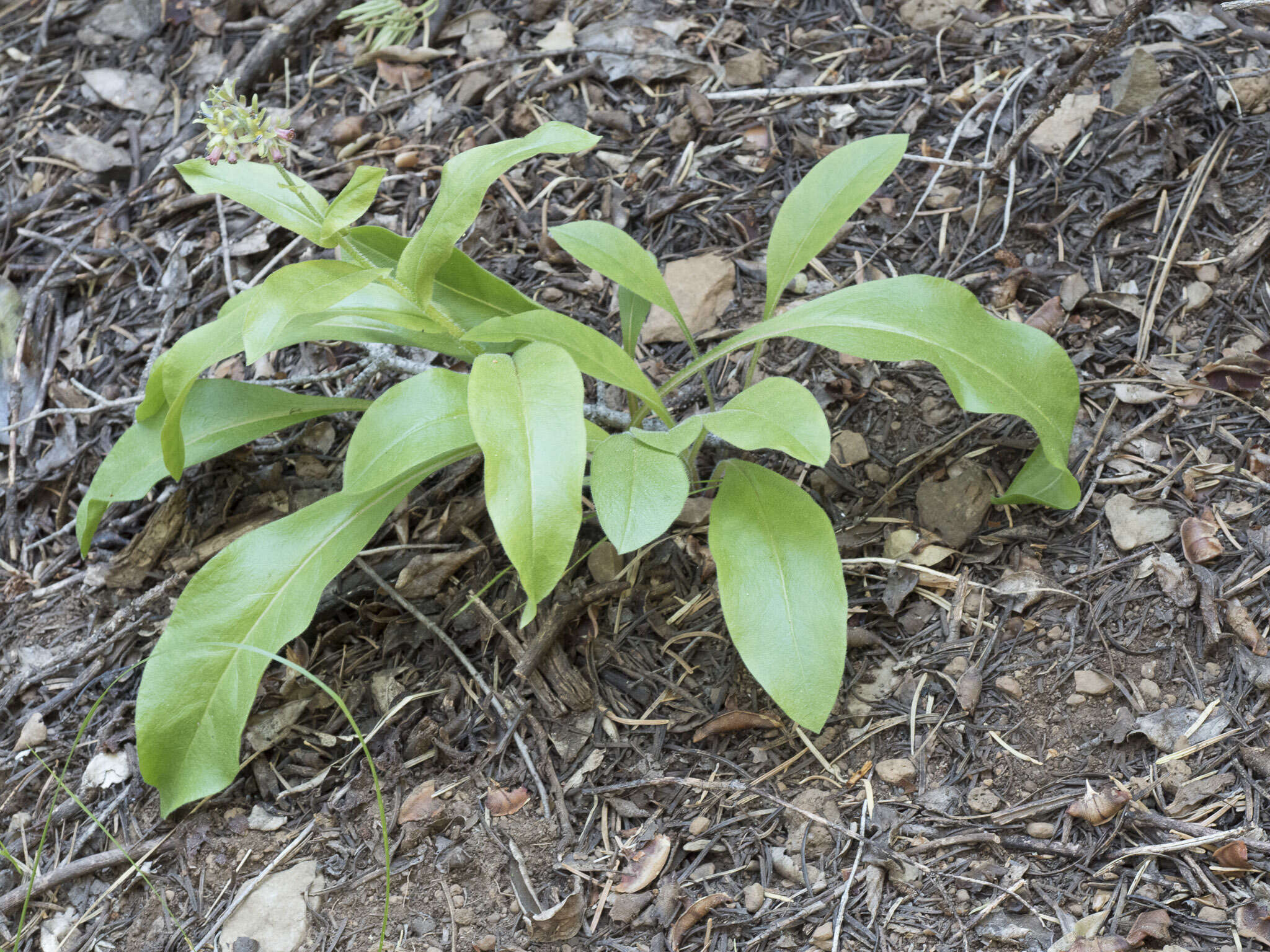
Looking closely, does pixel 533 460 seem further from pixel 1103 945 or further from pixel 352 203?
pixel 1103 945

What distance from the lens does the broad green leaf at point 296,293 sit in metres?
1.28

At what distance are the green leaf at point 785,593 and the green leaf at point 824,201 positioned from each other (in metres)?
0.44

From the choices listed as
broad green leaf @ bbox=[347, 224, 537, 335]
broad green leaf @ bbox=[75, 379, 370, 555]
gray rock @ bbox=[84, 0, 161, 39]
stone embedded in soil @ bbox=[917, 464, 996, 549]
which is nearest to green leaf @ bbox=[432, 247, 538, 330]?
broad green leaf @ bbox=[347, 224, 537, 335]

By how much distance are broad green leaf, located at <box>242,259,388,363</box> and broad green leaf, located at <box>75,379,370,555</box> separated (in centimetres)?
44

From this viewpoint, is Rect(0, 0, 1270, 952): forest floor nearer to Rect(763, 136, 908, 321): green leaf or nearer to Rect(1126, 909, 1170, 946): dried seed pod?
Answer: Rect(1126, 909, 1170, 946): dried seed pod

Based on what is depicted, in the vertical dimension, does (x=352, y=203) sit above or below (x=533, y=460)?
above

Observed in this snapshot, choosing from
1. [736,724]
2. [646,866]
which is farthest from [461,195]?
[646,866]

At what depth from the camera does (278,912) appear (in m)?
1.48

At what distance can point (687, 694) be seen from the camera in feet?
5.21

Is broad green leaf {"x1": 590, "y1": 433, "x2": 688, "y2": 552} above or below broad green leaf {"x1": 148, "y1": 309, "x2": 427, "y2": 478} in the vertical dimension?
below

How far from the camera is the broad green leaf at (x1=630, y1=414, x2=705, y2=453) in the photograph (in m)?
1.36

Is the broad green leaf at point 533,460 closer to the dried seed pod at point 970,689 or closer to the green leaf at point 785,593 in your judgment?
the green leaf at point 785,593

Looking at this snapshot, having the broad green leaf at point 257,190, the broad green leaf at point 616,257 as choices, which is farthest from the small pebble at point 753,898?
the broad green leaf at point 257,190

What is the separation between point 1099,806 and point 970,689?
247 millimetres
